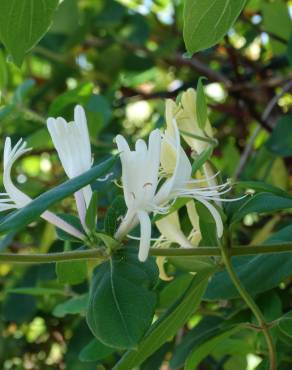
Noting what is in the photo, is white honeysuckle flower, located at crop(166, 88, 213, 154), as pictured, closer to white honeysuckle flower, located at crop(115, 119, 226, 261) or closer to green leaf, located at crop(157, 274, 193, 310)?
white honeysuckle flower, located at crop(115, 119, 226, 261)

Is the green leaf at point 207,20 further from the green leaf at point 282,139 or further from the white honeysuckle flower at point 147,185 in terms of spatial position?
the green leaf at point 282,139

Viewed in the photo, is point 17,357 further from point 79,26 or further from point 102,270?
point 102,270

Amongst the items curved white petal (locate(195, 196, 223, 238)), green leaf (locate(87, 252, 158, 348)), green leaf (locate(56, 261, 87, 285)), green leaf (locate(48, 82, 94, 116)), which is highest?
curved white petal (locate(195, 196, 223, 238))

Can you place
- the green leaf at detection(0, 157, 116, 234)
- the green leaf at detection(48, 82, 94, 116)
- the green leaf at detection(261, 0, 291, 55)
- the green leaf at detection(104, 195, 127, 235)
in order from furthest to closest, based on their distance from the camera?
the green leaf at detection(261, 0, 291, 55) → the green leaf at detection(48, 82, 94, 116) → the green leaf at detection(104, 195, 127, 235) → the green leaf at detection(0, 157, 116, 234)

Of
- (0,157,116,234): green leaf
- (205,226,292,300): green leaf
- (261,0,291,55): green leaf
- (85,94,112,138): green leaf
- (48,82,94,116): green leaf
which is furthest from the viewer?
(261,0,291,55): green leaf

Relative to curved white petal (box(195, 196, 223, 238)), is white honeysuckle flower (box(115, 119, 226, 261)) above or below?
above

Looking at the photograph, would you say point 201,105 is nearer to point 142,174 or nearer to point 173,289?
point 142,174

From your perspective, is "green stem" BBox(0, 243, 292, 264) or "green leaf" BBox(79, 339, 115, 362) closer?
"green stem" BBox(0, 243, 292, 264)

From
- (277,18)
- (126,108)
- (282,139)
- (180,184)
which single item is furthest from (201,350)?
(126,108)

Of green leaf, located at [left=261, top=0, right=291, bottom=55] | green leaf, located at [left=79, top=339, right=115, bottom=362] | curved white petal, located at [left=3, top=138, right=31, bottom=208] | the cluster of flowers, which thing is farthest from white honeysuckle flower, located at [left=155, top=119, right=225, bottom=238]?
green leaf, located at [left=261, top=0, right=291, bottom=55]
